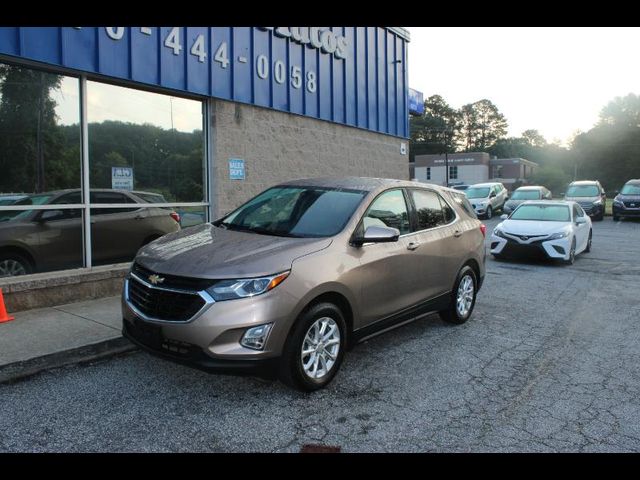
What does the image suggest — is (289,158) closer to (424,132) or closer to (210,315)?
(210,315)

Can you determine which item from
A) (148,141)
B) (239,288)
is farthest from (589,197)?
(239,288)

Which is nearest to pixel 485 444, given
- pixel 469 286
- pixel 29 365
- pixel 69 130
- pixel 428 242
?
pixel 428 242

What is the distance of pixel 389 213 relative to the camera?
5.12 m

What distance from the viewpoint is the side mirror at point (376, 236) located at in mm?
4414

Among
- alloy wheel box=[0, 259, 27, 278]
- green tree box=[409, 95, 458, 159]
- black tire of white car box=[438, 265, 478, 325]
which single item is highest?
green tree box=[409, 95, 458, 159]

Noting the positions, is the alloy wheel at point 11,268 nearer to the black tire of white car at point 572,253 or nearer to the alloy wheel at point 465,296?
the alloy wheel at point 465,296

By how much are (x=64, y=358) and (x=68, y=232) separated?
109 inches

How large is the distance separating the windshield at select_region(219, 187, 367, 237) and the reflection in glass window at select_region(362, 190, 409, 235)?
165mm

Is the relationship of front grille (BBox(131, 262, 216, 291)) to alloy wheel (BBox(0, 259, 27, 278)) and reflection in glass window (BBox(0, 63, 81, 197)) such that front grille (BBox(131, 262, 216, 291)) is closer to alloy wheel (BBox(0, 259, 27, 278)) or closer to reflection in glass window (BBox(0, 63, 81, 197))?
alloy wheel (BBox(0, 259, 27, 278))

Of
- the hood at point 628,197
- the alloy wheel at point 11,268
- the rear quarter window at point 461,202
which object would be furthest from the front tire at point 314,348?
the hood at point 628,197

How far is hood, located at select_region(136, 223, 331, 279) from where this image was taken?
3.78m

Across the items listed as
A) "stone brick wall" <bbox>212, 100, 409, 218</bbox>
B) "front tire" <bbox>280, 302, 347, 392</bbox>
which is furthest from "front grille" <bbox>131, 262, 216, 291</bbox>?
"stone brick wall" <bbox>212, 100, 409, 218</bbox>

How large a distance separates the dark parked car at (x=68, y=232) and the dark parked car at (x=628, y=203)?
21898 millimetres

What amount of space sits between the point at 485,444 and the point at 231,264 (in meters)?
2.10
